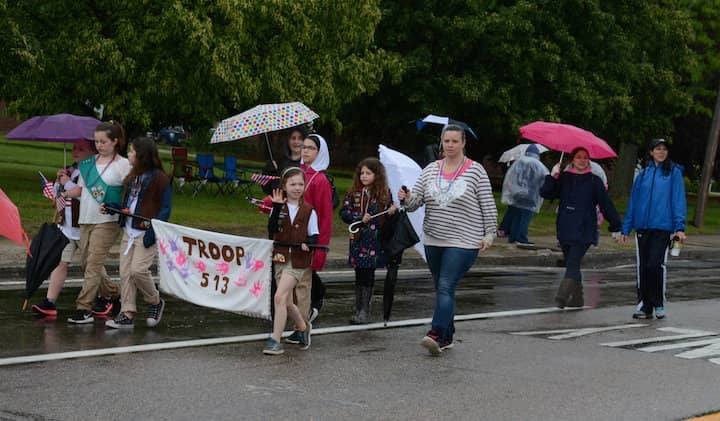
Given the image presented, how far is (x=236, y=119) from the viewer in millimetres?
13352

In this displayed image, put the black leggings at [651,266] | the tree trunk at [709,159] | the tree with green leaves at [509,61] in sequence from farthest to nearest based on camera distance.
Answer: the tree with green leaves at [509,61]
the tree trunk at [709,159]
the black leggings at [651,266]

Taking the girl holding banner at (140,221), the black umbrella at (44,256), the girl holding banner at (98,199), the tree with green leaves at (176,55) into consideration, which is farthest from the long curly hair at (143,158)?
the tree with green leaves at (176,55)

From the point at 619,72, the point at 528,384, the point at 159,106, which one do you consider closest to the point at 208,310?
the point at 528,384

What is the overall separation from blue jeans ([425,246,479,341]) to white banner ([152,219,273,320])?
1292 millimetres

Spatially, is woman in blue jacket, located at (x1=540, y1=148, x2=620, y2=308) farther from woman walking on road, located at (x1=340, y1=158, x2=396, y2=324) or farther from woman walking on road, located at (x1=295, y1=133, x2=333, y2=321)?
woman walking on road, located at (x1=295, y1=133, x2=333, y2=321)

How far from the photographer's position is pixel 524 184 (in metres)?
21.8

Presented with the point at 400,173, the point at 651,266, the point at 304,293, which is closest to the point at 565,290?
the point at 651,266

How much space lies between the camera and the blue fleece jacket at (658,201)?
11.8 m

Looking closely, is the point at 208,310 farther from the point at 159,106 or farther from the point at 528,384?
the point at 159,106

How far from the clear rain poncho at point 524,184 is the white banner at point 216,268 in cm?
1229

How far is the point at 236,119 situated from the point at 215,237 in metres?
3.81

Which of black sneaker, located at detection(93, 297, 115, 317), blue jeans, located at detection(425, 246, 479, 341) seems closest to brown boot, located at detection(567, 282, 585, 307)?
blue jeans, located at detection(425, 246, 479, 341)

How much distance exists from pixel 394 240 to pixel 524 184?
11929 millimetres

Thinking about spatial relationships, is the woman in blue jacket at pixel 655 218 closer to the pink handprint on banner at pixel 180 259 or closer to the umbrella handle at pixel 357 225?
the umbrella handle at pixel 357 225
